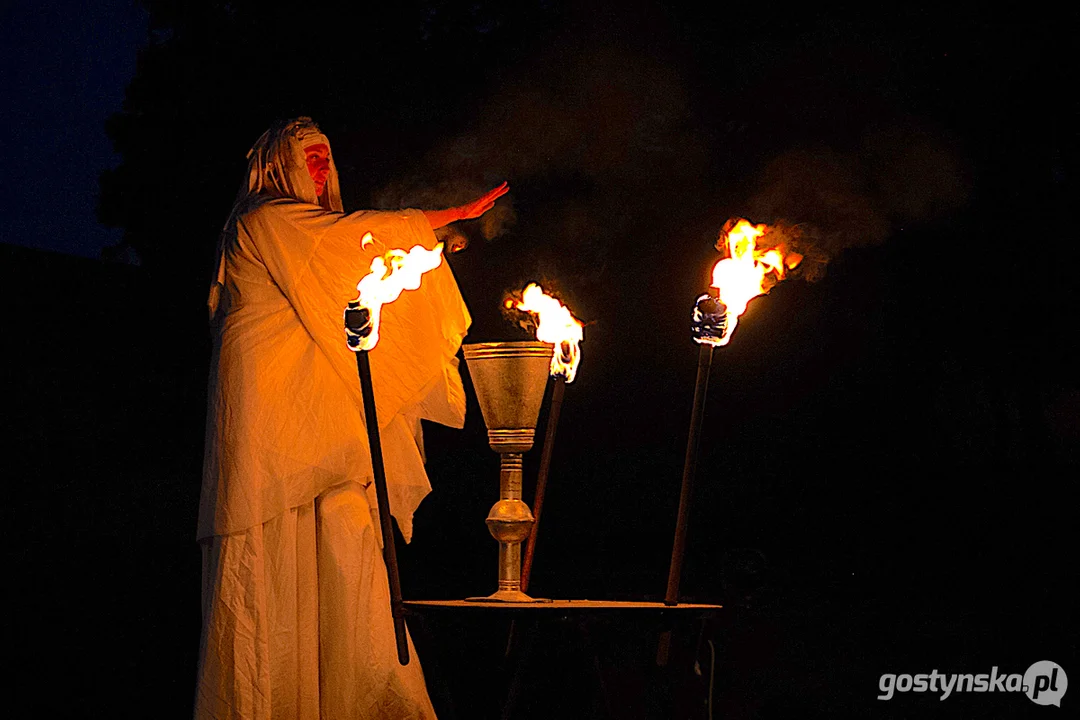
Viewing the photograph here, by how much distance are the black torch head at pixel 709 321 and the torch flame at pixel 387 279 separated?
0.89 metres

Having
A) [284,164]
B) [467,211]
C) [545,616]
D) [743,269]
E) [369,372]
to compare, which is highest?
[284,164]

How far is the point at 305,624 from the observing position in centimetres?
436

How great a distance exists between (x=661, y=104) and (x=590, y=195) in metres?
0.69

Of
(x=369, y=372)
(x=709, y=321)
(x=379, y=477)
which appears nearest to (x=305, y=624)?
(x=379, y=477)

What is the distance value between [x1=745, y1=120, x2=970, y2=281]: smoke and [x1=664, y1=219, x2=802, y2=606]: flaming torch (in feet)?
8.60

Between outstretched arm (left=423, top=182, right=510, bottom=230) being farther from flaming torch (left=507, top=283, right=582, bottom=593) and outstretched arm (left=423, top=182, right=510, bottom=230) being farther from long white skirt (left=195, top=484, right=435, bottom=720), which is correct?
long white skirt (left=195, top=484, right=435, bottom=720)

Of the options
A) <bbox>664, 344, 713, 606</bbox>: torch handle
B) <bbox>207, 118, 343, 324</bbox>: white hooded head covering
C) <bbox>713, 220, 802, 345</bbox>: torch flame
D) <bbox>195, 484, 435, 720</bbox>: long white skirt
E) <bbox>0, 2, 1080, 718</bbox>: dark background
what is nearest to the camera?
<bbox>664, 344, 713, 606</bbox>: torch handle

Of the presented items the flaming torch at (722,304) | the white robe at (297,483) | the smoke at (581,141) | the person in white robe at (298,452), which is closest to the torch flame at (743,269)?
the flaming torch at (722,304)

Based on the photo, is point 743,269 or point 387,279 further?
point 743,269

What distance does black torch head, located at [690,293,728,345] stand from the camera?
3.62 metres

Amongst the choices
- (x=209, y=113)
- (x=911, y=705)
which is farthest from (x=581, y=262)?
(x=911, y=705)

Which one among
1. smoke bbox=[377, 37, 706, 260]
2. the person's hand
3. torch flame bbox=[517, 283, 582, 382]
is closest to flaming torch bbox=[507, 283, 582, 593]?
torch flame bbox=[517, 283, 582, 382]

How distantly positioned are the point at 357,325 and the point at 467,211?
45.7 inches

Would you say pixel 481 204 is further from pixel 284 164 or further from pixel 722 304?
pixel 722 304
